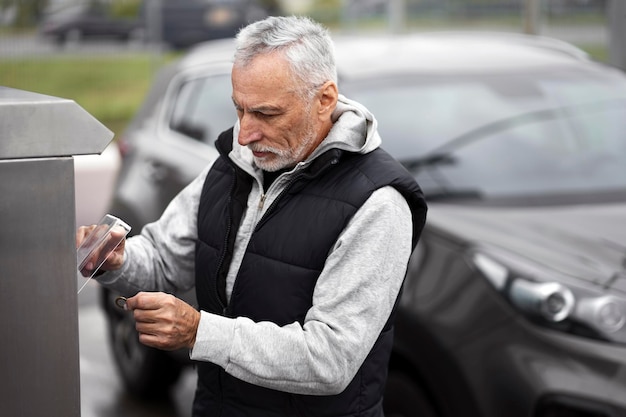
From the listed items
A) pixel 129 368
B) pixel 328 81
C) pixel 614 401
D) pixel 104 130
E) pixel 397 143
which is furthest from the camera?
pixel 129 368

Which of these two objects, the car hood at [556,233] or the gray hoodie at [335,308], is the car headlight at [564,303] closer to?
the car hood at [556,233]

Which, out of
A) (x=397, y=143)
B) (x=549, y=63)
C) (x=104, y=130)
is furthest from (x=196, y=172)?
(x=104, y=130)

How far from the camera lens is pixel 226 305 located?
7.76 ft

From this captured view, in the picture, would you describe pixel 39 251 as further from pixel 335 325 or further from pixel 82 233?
pixel 335 325

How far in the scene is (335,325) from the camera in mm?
2105

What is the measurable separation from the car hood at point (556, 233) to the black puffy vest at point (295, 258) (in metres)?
1.14

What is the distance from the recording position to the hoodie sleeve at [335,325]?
2076 millimetres

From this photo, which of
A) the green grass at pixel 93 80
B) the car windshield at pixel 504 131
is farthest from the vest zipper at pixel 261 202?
the green grass at pixel 93 80

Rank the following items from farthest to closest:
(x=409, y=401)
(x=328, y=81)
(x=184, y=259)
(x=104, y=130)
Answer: (x=409, y=401), (x=184, y=259), (x=328, y=81), (x=104, y=130)

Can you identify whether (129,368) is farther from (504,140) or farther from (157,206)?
(504,140)

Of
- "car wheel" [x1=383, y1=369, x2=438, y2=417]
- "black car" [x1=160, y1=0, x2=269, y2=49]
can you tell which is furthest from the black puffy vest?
"black car" [x1=160, y1=0, x2=269, y2=49]

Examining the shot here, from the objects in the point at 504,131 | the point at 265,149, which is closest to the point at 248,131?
the point at 265,149

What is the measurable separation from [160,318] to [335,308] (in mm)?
344

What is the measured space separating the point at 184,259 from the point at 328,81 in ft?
2.07
